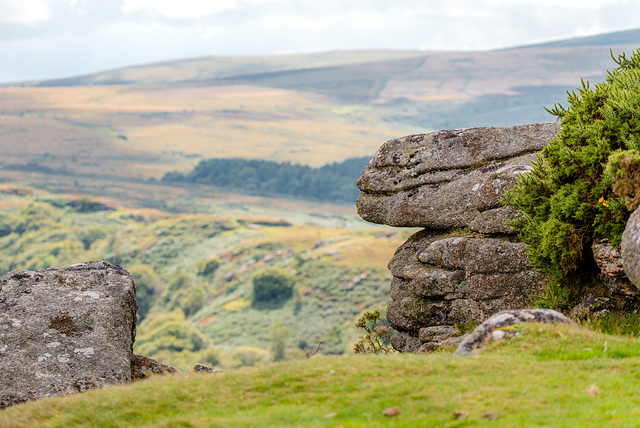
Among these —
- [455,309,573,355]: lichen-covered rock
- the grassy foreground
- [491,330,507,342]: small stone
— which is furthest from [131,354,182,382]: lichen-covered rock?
[491,330,507,342]: small stone

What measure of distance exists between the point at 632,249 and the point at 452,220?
9.32 m

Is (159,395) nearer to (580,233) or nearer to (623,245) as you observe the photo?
(623,245)

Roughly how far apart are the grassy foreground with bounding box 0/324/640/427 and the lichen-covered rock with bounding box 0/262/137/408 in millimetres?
2350

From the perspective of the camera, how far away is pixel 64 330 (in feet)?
56.4

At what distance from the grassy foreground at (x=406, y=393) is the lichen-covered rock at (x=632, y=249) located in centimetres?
141

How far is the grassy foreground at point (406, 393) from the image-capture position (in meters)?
10.3

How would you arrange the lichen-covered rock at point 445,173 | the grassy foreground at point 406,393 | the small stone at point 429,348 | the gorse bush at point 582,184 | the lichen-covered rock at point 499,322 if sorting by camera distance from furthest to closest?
the lichen-covered rock at point 445,173
the small stone at point 429,348
the gorse bush at point 582,184
the lichen-covered rock at point 499,322
the grassy foreground at point 406,393

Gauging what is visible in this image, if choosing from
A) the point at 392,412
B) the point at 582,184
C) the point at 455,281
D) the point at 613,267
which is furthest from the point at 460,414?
the point at 455,281

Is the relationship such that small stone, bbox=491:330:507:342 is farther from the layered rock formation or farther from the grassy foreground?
the layered rock formation

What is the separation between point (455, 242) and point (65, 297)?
39.8 ft

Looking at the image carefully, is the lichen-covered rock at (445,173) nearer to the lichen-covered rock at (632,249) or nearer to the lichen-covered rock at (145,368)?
the lichen-covered rock at (632,249)

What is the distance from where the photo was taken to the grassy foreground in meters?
10.3

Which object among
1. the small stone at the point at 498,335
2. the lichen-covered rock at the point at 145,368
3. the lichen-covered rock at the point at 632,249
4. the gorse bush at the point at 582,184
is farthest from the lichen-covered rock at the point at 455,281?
the lichen-covered rock at the point at 145,368

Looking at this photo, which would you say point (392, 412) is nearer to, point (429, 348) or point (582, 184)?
point (429, 348)
